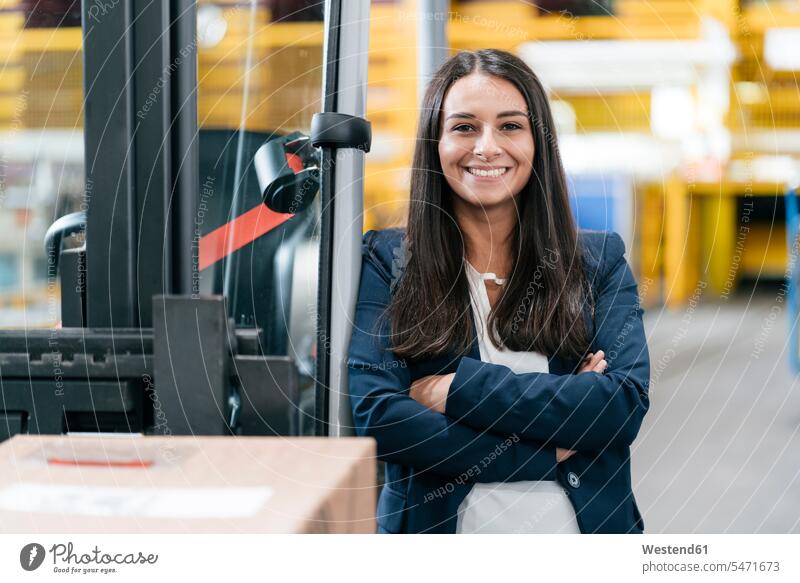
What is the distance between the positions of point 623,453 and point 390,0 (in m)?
0.59

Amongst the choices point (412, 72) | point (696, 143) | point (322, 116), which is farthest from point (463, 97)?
point (696, 143)

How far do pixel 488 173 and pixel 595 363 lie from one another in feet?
0.75

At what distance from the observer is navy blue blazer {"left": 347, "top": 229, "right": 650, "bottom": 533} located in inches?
34.8

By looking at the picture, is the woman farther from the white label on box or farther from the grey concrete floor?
the white label on box

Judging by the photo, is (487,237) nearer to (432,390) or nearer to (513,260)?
(513,260)

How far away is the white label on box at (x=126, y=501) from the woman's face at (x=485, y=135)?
1.45ft

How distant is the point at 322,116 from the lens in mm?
901

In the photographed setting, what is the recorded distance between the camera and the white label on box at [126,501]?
622 millimetres

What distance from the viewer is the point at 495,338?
95cm

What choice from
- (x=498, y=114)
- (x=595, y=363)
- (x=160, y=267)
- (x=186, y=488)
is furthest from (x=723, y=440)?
(x=186, y=488)

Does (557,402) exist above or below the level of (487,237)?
below

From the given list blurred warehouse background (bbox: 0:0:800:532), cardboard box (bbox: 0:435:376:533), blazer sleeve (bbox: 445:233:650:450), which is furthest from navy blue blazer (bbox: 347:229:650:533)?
cardboard box (bbox: 0:435:376:533)

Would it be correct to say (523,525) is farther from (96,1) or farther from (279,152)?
(96,1)
